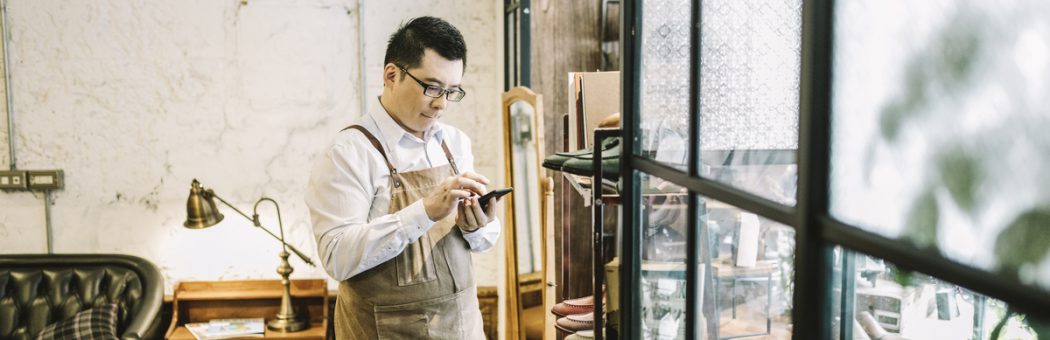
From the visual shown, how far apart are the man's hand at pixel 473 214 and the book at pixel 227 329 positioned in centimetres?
204

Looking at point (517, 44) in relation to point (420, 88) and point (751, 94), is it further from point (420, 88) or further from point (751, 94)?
point (751, 94)

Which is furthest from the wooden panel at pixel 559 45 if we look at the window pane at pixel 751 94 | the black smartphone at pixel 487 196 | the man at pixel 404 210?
the window pane at pixel 751 94

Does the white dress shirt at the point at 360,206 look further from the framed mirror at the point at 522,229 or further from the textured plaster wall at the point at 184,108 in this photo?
the textured plaster wall at the point at 184,108

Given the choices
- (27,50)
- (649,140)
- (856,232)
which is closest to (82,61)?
(27,50)

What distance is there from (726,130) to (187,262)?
3.69 metres

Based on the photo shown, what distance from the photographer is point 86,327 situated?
3.39m

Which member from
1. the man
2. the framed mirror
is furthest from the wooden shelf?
the man

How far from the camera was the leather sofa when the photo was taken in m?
3.54

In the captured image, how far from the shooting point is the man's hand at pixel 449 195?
1915 millimetres

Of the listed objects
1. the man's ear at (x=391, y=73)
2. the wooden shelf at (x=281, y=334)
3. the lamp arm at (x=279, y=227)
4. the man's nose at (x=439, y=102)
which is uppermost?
the man's ear at (x=391, y=73)

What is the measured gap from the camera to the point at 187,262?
160 inches

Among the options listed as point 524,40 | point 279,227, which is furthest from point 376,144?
point 279,227

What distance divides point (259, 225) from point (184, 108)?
0.74 metres

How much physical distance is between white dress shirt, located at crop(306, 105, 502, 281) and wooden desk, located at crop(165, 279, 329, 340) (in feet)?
6.57
